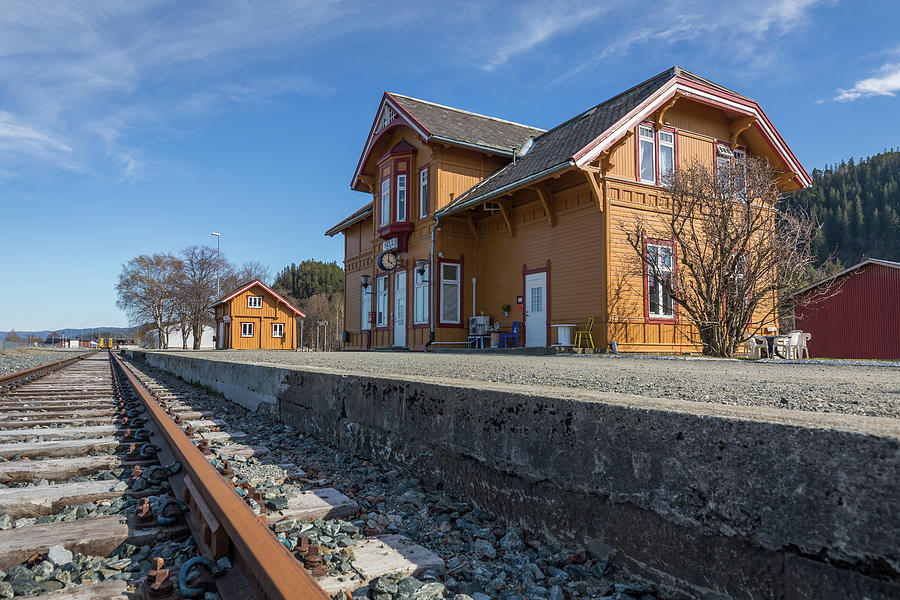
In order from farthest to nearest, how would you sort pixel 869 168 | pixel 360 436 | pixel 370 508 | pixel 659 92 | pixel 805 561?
1. pixel 869 168
2. pixel 659 92
3. pixel 360 436
4. pixel 370 508
5. pixel 805 561

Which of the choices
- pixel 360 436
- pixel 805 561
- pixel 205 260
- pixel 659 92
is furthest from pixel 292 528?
pixel 205 260

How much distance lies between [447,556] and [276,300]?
39239 mm

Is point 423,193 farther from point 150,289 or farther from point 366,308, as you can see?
point 150,289

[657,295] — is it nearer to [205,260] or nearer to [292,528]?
[292,528]

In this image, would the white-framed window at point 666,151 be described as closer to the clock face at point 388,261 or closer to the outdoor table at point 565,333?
the outdoor table at point 565,333

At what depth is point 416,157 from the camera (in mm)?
20297

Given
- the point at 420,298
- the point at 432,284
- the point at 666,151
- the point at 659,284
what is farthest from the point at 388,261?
the point at 666,151

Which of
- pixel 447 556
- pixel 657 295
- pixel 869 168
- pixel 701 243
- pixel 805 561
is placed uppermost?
pixel 869 168

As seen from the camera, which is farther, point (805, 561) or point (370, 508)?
point (370, 508)

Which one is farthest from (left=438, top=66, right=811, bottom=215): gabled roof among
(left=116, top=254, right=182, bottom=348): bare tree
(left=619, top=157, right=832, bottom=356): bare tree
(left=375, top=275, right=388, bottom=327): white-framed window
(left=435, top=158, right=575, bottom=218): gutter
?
(left=116, top=254, right=182, bottom=348): bare tree

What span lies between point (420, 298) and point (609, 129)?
8.81 meters

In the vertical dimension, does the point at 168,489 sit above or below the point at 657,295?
below

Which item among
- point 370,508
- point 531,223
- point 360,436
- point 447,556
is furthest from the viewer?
point 531,223

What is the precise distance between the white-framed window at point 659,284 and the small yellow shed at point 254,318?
29.5 meters
